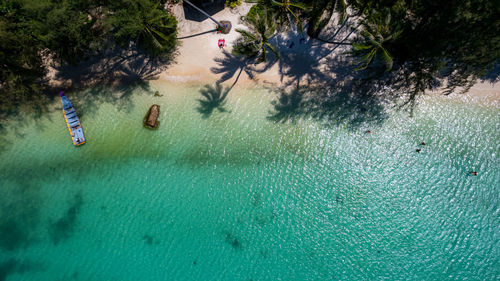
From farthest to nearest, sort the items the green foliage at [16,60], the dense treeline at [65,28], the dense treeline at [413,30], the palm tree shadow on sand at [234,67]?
the palm tree shadow on sand at [234,67], the green foliage at [16,60], the dense treeline at [65,28], the dense treeline at [413,30]

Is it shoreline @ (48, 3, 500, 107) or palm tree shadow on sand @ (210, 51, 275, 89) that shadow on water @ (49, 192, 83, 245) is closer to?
shoreline @ (48, 3, 500, 107)

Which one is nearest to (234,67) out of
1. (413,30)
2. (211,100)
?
(211,100)

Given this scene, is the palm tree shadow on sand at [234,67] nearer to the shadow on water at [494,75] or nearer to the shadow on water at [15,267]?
the shadow on water at [494,75]

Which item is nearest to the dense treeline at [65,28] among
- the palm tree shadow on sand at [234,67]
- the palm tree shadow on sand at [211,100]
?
the palm tree shadow on sand at [234,67]

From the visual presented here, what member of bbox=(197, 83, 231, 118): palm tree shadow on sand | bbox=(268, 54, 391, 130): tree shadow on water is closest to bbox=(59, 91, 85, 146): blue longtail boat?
bbox=(197, 83, 231, 118): palm tree shadow on sand

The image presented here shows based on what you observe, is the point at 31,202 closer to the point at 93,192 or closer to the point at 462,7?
the point at 93,192

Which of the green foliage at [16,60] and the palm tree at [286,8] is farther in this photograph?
the green foliage at [16,60]

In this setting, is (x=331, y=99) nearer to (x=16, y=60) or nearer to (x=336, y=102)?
(x=336, y=102)
